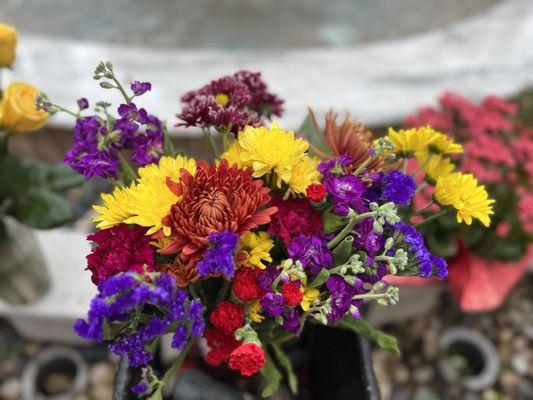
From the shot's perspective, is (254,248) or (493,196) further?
(493,196)

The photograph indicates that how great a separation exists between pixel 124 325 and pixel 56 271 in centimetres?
81

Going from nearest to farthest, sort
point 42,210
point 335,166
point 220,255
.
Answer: point 220,255 → point 335,166 → point 42,210

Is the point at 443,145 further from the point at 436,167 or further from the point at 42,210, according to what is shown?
the point at 42,210

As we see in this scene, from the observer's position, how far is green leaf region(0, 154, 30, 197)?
0.77m

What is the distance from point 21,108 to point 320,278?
0.44 m

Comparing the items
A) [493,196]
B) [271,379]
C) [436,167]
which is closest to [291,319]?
[271,379]

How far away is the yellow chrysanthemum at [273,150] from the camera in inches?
16.9

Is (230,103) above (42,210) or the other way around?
above

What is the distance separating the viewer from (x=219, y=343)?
0.48 metres

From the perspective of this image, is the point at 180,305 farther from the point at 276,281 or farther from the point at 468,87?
the point at 468,87

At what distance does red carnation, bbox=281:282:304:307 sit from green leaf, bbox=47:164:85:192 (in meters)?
0.52

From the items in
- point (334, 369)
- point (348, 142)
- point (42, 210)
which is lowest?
point (334, 369)

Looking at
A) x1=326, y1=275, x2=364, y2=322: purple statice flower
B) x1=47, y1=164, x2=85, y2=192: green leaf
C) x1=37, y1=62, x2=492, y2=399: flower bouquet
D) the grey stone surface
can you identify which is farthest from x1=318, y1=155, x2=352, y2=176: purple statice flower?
the grey stone surface

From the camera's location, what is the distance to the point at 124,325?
0.41 meters
